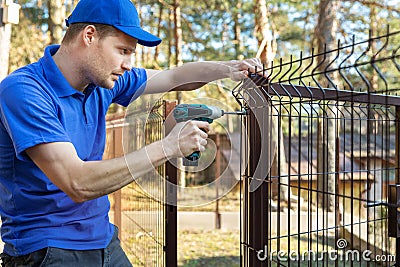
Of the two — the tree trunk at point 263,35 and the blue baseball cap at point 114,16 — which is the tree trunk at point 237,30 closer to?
the tree trunk at point 263,35

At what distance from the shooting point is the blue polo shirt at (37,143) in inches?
60.7

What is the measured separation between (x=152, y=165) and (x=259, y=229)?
2.46ft

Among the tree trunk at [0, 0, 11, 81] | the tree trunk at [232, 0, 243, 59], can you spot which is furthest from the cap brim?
the tree trunk at [232, 0, 243, 59]

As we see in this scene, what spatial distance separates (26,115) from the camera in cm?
153

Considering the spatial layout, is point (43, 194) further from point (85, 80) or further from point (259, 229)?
point (259, 229)

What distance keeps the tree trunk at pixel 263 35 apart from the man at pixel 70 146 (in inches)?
280

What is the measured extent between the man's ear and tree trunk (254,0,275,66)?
7157 millimetres

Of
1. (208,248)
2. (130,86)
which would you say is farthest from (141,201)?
(208,248)

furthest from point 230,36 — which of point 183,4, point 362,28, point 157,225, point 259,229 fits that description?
point 259,229

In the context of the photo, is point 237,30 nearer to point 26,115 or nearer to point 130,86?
point 130,86

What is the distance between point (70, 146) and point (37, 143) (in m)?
0.11

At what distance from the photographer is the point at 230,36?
560 inches

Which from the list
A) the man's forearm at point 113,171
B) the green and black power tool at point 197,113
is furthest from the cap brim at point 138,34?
the man's forearm at point 113,171

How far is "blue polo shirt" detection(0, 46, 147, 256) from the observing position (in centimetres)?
154
